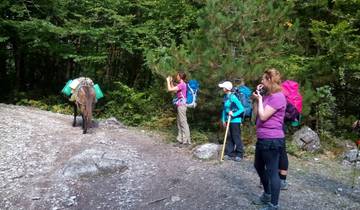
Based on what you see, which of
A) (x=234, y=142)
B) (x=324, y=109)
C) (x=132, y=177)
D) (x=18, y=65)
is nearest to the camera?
(x=132, y=177)

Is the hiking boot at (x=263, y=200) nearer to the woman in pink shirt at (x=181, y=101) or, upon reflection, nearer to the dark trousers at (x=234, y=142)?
the dark trousers at (x=234, y=142)

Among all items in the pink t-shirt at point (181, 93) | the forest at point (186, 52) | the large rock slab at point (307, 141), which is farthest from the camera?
the large rock slab at point (307, 141)

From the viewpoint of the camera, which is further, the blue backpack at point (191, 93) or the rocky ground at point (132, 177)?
the blue backpack at point (191, 93)

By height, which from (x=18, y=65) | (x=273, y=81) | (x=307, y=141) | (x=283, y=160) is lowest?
(x=307, y=141)

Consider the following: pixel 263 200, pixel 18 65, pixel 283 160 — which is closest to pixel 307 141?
pixel 283 160

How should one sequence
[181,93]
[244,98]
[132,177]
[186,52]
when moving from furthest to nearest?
[186,52] → [181,93] → [244,98] → [132,177]

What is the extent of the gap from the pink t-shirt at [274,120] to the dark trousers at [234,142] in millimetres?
3020

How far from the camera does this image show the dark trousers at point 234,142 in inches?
339

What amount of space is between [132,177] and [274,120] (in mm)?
3162

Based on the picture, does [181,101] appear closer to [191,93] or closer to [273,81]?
[191,93]

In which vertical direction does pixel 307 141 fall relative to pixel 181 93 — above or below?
below

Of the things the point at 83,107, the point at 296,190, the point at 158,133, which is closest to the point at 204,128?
the point at 158,133

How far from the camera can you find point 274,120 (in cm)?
552

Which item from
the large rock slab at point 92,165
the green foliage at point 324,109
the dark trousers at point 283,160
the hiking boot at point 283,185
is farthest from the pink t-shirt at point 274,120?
the green foliage at point 324,109
